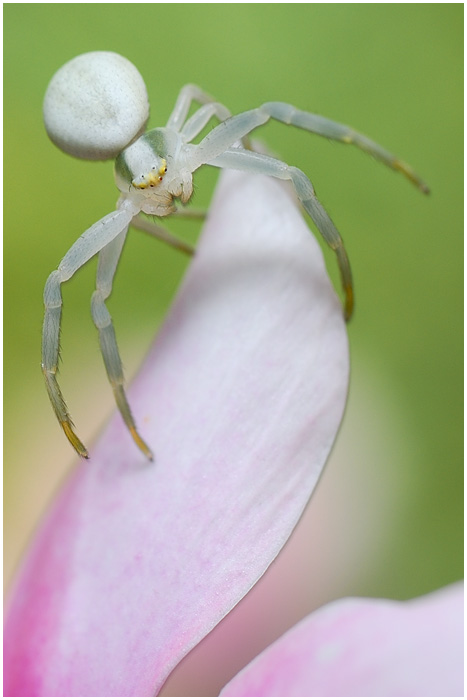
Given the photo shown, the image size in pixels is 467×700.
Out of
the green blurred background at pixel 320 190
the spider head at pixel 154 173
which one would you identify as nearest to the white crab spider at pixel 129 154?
the spider head at pixel 154 173

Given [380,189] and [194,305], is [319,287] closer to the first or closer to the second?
[194,305]

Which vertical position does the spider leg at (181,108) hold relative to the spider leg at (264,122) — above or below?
below

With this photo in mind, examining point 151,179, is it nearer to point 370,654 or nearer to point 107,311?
point 107,311

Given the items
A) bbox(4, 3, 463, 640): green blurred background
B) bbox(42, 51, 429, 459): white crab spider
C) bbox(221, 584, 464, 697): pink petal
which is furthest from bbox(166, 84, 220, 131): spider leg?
bbox(221, 584, 464, 697): pink petal

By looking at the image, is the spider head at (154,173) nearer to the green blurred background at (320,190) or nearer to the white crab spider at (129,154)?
the white crab spider at (129,154)

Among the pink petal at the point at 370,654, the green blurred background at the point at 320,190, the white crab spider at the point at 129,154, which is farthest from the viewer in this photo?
the green blurred background at the point at 320,190

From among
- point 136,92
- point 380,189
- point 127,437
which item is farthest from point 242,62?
point 127,437
